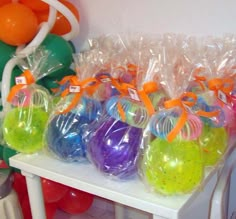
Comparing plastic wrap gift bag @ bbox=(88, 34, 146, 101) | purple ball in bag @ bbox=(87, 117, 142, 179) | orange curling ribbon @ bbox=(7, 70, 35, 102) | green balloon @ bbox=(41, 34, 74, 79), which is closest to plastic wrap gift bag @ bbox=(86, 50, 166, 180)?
purple ball in bag @ bbox=(87, 117, 142, 179)

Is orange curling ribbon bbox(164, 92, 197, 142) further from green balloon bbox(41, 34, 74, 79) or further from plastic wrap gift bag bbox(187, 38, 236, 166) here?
green balloon bbox(41, 34, 74, 79)

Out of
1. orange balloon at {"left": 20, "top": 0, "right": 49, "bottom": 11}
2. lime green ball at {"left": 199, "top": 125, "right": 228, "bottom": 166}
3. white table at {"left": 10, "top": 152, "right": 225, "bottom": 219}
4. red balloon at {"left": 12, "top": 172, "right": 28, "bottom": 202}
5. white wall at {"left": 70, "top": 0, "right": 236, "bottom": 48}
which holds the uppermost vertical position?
orange balloon at {"left": 20, "top": 0, "right": 49, "bottom": 11}

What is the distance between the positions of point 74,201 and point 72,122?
593mm

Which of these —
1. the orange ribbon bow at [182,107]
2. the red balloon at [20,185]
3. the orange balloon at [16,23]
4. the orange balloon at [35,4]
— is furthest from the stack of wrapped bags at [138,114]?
the red balloon at [20,185]

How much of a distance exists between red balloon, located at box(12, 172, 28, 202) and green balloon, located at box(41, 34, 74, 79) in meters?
0.38

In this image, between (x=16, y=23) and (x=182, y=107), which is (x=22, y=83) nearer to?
(x=16, y=23)

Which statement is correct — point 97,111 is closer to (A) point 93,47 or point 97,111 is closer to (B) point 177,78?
(B) point 177,78

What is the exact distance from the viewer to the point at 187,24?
1.23 meters

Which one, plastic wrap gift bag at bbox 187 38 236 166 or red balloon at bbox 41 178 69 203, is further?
red balloon at bbox 41 178 69 203

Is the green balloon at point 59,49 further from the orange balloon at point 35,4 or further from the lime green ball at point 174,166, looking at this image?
the lime green ball at point 174,166

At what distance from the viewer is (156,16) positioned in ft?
4.17

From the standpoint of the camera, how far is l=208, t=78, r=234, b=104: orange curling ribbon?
0.88 m

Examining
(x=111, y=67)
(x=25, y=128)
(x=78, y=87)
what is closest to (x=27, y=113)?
(x=25, y=128)

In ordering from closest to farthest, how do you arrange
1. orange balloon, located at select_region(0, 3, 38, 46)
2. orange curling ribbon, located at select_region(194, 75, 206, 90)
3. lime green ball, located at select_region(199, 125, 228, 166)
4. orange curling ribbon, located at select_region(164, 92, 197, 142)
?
orange curling ribbon, located at select_region(164, 92, 197, 142) → lime green ball, located at select_region(199, 125, 228, 166) → orange curling ribbon, located at select_region(194, 75, 206, 90) → orange balloon, located at select_region(0, 3, 38, 46)
